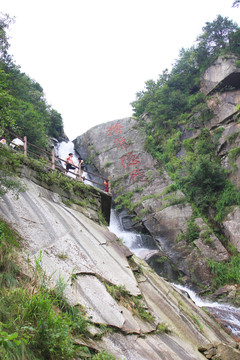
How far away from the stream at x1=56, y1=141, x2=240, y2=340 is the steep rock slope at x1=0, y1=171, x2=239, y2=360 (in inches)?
39.3

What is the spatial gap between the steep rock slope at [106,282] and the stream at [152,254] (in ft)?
3.28

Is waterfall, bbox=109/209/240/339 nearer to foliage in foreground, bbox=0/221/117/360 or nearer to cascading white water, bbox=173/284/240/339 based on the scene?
cascading white water, bbox=173/284/240/339

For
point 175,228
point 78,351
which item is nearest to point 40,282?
point 78,351

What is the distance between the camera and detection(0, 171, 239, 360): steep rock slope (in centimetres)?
388

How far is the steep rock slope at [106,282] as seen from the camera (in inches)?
153

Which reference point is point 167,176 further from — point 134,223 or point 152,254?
point 152,254

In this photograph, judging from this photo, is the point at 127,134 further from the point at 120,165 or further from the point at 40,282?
the point at 40,282

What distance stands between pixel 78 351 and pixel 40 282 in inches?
45.6

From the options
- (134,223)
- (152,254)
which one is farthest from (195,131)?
(152,254)

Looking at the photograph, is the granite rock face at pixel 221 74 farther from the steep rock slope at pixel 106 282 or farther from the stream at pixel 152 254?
the steep rock slope at pixel 106 282

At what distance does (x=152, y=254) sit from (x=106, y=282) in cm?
738

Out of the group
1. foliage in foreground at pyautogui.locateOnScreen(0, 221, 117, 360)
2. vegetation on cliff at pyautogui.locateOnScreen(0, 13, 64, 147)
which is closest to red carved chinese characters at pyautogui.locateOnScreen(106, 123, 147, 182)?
vegetation on cliff at pyautogui.locateOnScreen(0, 13, 64, 147)

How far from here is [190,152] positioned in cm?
1609

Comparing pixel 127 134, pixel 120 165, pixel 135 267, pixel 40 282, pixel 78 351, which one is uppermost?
pixel 127 134
